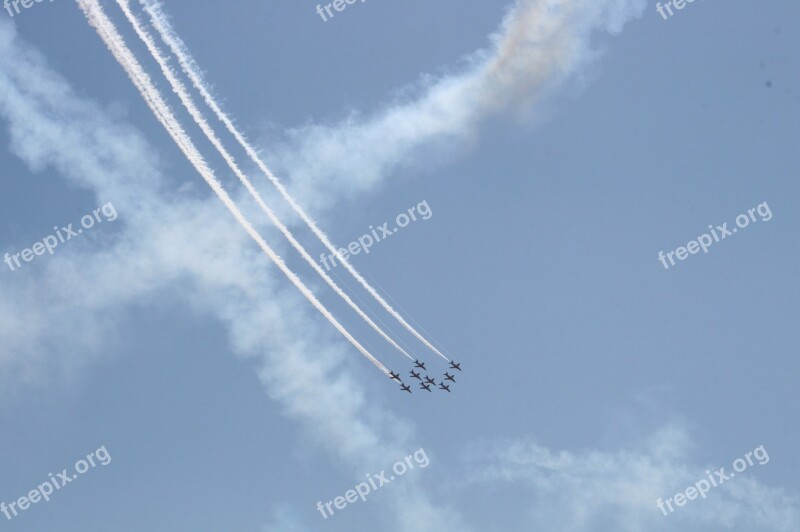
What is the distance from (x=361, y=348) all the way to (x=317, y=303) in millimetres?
5457

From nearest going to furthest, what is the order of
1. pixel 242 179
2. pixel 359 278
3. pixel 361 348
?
pixel 242 179
pixel 359 278
pixel 361 348

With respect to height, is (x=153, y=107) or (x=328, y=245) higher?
(x=153, y=107)

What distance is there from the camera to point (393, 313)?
77.2 m

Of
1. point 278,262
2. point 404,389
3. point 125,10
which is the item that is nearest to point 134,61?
point 125,10

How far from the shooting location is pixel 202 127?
6888 cm

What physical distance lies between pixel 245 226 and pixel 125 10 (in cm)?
1426

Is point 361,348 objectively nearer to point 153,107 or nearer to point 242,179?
point 242,179

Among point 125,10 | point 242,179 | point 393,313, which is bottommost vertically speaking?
point 393,313

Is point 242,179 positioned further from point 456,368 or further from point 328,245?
point 456,368

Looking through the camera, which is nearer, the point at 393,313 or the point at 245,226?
the point at 245,226

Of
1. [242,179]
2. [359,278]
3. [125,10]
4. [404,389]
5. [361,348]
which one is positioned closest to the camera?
[125,10]

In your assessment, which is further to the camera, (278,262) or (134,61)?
(278,262)

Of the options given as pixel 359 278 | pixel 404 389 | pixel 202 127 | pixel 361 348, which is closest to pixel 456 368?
pixel 404 389

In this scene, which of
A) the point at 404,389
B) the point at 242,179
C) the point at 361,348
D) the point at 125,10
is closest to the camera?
the point at 125,10
